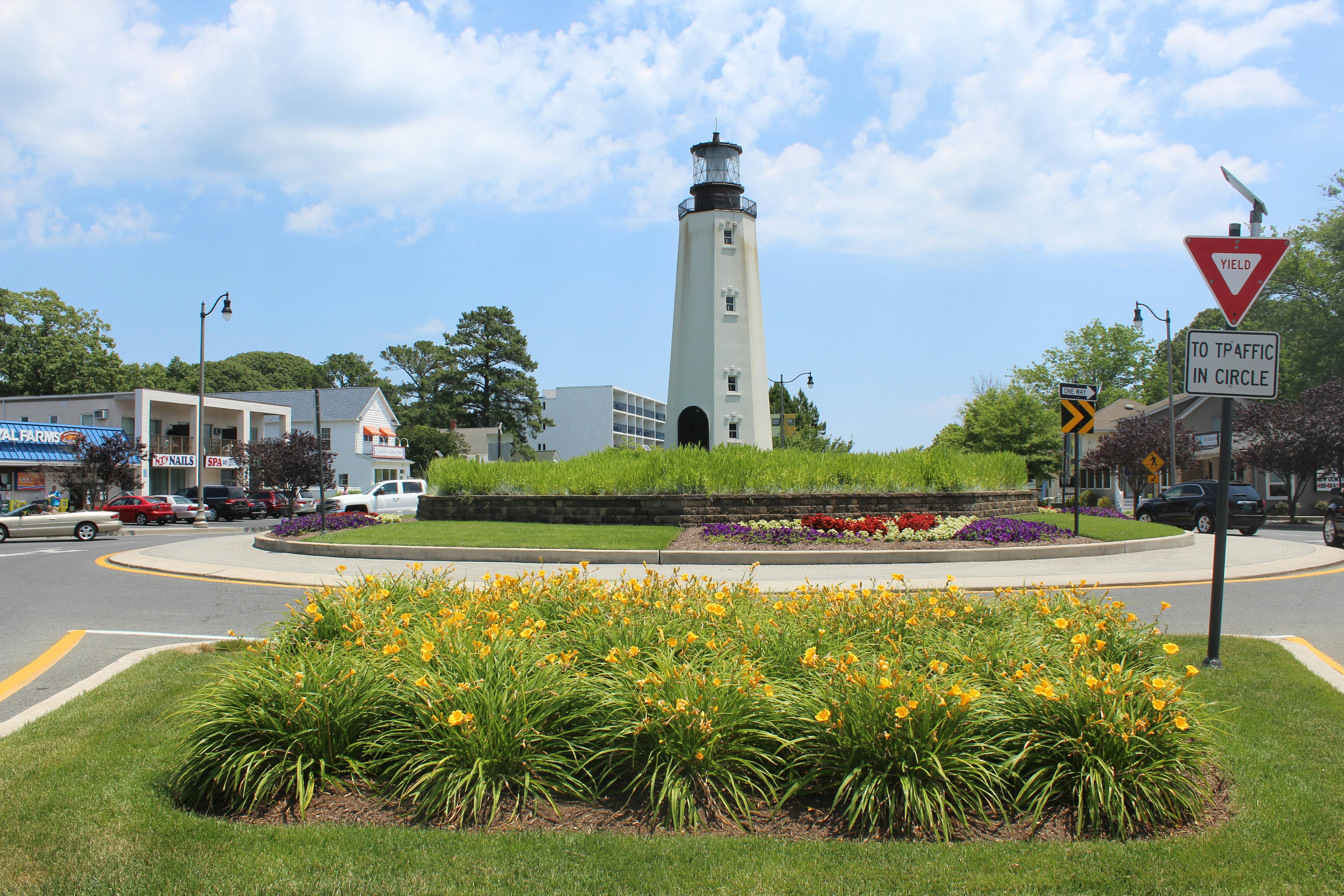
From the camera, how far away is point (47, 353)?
68750 millimetres

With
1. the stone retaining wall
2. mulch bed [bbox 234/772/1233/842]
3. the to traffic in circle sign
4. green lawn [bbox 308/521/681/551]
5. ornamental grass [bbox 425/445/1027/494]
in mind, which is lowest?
mulch bed [bbox 234/772/1233/842]

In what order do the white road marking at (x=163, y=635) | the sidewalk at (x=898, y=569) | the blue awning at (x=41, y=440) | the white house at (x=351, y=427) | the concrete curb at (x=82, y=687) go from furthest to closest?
the white house at (x=351, y=427), the blue awning at (x=41, y=440), the sidewalk at (x=898, y=569), the white road marking at (x=163, y=635), the concrete curb at (x=82, y=687)

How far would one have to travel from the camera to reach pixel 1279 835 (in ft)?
12.3

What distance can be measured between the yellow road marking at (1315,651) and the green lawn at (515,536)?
1009 centimetres

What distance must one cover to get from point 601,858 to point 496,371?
73.2 m

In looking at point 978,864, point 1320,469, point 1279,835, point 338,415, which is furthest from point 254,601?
point 338,415

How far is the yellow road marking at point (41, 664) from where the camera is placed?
7.00 m

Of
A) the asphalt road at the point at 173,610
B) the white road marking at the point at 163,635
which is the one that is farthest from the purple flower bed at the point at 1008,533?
the white road marking at the point at 163,635

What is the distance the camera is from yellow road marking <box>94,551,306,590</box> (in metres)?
13.5

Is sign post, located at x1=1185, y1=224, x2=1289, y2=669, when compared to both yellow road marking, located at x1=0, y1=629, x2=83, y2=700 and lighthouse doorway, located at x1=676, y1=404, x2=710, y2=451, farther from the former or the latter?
lighthouse doorway, located at x1=676, y1=404, x2=710, y2=451

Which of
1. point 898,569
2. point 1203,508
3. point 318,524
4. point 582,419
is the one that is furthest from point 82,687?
point 582,419

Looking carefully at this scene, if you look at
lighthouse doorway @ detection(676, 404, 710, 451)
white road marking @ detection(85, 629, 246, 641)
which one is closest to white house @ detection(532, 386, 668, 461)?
lighthouse doorway @ detection(676, 404, 710, 451)

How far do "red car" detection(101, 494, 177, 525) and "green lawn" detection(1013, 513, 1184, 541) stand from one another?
36653 mm

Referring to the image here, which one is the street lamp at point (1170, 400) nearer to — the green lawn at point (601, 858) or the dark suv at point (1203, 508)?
the dark suv at point (1203, 508)
